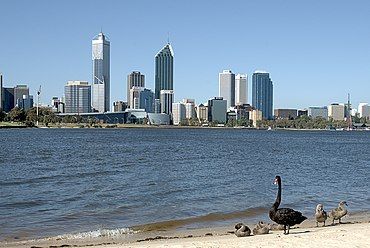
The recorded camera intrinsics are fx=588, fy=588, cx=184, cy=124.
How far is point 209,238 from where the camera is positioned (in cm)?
1975

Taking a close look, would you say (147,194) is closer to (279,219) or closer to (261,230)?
(261,230)

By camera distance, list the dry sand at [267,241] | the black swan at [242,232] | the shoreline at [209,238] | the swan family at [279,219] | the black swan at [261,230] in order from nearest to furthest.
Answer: the dry sand at [267,241]
the shoreline at [209,238]
the swan family at [279,219]
the black swan at [242,232]
the black swan at [261,230]

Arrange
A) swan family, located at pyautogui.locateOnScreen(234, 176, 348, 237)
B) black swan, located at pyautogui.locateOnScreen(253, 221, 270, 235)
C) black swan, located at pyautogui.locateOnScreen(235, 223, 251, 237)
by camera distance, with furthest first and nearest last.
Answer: black swan, located at pyautogui.locateOnScreen(253, 221, 270, 235) < black swan, located at pyautogui.locateOnScreen(235, 223, 251, 237) < swan family, located at pyautogui.locateOnScreen(234, 176, 348, 237)

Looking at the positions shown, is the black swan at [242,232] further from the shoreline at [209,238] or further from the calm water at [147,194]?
the calm water at [147,194]

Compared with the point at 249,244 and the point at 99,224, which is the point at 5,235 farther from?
the point at 249,244

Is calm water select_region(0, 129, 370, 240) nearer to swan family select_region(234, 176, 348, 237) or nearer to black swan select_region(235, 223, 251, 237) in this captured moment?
swan family select_region(234, 176, 348, 237)

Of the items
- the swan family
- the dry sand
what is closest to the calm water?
the dry sand

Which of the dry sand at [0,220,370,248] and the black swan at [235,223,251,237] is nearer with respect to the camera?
the dry sand at [0,220,370,248]

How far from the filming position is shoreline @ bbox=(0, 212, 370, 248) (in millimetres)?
17500

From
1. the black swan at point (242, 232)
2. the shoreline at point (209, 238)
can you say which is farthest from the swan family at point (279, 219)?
the shoreline at point (209, 238)

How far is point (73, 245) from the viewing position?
19438 millimetres

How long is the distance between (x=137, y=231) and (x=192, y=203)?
8212mm

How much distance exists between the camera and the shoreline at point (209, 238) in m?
17.5

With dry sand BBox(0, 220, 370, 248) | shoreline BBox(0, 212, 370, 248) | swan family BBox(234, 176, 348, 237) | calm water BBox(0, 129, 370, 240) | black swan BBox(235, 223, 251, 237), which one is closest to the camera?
dry sand BBox(0, 220, 370, 248)
